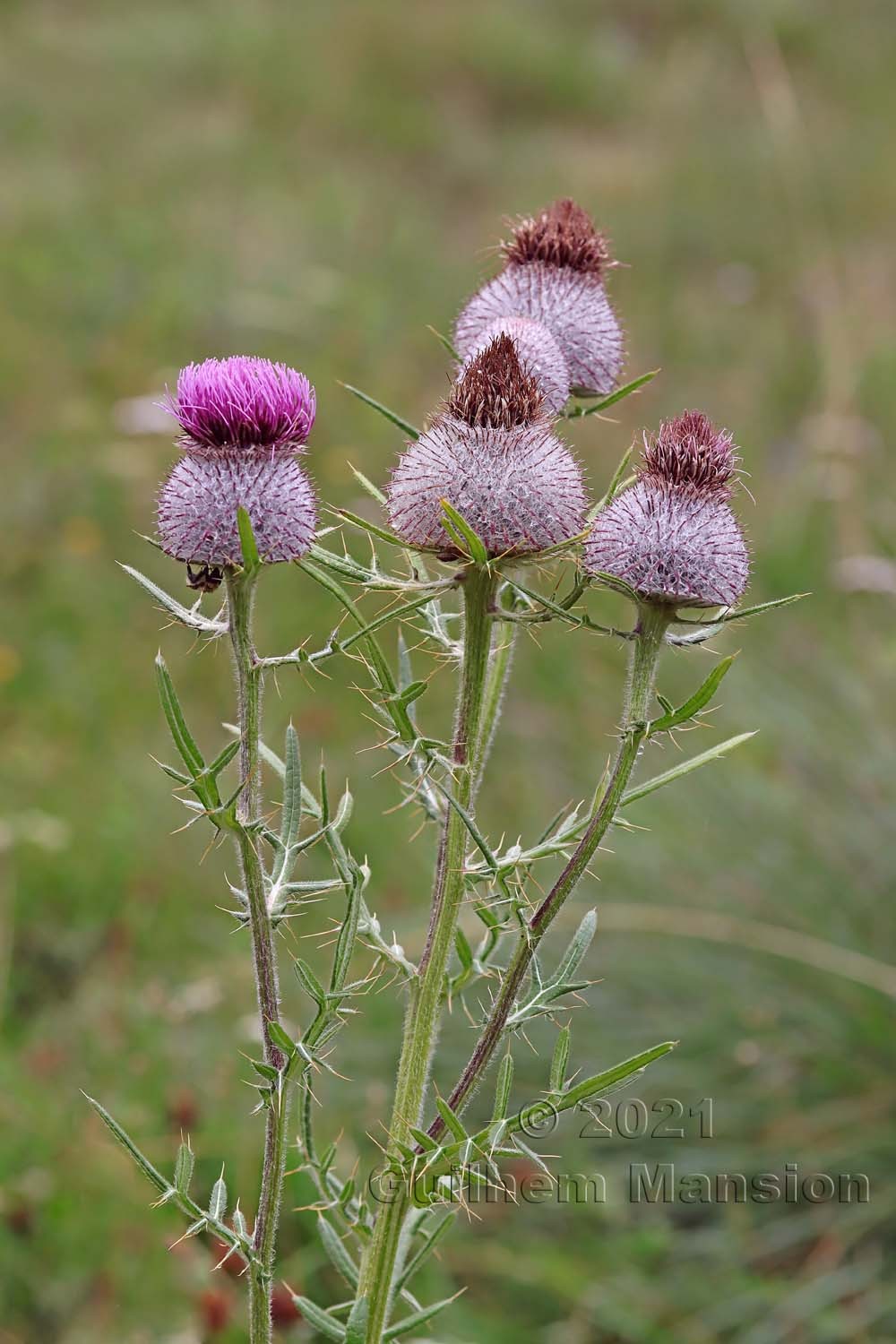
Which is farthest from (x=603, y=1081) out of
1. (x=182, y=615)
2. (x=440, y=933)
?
(x=182, y=615)

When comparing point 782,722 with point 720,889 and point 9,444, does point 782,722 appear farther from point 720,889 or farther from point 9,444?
point 9,444

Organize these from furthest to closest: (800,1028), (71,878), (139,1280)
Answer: (71,878) → (800,1028) → (139,1280)

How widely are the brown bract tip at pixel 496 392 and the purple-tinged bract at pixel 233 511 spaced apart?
28 centimetres

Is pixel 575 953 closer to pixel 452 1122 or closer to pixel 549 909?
pixel 549 909

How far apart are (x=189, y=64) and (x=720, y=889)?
436 inches

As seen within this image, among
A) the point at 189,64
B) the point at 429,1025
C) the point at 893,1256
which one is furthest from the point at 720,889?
the point at 189,64

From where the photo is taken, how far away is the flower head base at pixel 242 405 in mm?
1852

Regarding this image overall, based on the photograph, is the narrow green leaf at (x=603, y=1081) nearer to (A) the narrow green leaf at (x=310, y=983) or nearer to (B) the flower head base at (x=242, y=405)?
(A) the narrow green leaf at (x=310, y=983)

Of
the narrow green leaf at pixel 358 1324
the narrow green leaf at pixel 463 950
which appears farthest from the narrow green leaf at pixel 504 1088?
the narrow green leaf at pixel 358 1324

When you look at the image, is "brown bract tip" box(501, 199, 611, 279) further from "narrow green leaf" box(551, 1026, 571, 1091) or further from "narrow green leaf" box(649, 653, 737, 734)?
"narrow green leaf" box(551, 1026, 571, 1091)

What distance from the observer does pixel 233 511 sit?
5.99 ft

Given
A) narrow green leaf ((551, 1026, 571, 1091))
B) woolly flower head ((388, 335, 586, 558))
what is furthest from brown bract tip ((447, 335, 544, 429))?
narrow green leaf ((551, 1026, 571, 1091))

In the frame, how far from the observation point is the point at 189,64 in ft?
41.7

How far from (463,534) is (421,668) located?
14.8 feet
